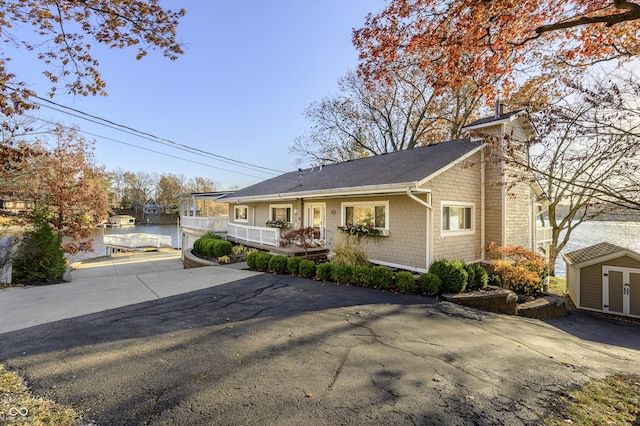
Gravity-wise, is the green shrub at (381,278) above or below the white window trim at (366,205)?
below

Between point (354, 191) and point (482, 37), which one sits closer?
point (482, 37)

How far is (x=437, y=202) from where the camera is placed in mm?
9062

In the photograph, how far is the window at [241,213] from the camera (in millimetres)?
18297

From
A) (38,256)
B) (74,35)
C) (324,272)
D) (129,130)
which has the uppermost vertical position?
(129,130)

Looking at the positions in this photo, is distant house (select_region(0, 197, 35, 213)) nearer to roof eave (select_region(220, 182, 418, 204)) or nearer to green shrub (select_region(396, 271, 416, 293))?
roof eave (select_region(220, 182, 418, 204))

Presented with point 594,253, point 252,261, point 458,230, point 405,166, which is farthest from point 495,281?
point 252,261

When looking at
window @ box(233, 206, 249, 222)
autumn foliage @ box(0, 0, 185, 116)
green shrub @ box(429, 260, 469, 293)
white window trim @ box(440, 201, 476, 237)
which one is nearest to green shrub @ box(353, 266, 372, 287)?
green shrub @ box(429, 260, 469, 293)

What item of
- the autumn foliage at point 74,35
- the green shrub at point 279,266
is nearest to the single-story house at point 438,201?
the green shrub at point 279,266

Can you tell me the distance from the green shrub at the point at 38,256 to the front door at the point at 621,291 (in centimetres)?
1975

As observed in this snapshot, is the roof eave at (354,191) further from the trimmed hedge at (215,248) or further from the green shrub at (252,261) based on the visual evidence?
the green shrub at (252,261)

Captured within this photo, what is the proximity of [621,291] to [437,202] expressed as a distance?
29.4 feet

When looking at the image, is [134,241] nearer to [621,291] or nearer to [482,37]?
[482,37]

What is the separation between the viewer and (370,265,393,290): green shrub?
8055 millimetres

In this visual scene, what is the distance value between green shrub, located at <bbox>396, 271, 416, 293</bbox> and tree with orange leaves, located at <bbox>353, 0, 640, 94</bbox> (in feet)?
16.0
